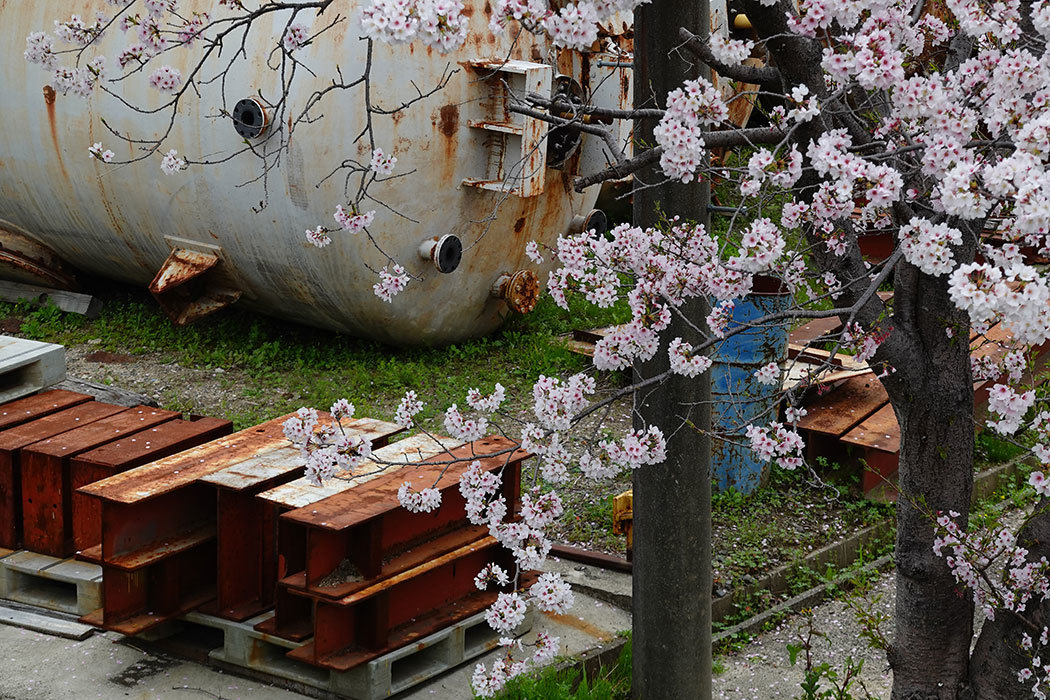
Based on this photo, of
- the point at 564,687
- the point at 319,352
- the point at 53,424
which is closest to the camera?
the point at 564,687

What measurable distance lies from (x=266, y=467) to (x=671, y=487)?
1604 millimetres

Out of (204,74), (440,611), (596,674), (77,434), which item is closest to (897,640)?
(596,674)

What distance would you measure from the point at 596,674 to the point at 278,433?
1.64 m

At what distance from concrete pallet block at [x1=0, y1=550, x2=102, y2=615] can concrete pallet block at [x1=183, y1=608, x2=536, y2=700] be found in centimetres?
47

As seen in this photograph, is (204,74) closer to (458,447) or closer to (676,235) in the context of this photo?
(458,447)

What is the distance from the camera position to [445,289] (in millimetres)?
7324

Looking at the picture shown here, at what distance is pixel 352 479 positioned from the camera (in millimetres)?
4398

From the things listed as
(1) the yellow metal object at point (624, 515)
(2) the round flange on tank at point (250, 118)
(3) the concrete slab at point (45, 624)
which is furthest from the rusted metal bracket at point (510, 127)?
(3) the concrete slab at point (45, 624)

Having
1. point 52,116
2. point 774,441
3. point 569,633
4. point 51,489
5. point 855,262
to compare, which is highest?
point 52,116

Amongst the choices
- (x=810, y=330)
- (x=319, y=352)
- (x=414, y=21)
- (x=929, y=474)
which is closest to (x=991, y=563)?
(x=929, y=474)

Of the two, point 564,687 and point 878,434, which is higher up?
point 878,434

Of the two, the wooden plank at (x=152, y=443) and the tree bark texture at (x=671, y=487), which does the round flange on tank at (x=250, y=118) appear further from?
the tree bark texture at (x=671, y=487)

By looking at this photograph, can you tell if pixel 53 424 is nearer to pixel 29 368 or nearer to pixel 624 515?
pixel 29 368

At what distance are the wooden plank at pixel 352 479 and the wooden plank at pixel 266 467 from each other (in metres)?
0.06
